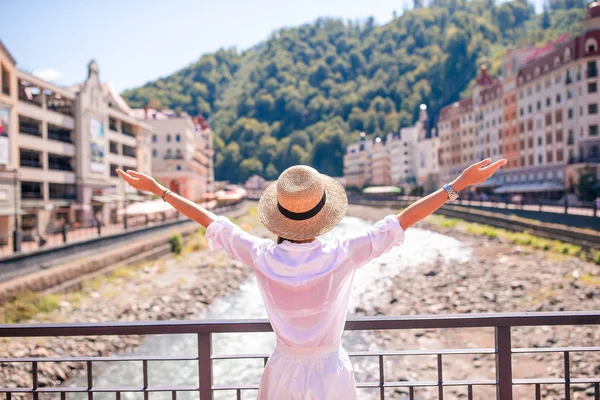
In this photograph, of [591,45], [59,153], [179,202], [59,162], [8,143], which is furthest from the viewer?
[591,45]

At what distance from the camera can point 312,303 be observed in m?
2.07

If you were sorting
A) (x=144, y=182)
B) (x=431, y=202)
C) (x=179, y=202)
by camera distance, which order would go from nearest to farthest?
(x=431, y=202)
(x=179, y=202)
(x=144, y=182)

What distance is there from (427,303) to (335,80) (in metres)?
149

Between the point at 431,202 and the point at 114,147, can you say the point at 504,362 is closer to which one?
the point at 431,202

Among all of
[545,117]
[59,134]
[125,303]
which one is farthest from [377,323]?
[545,117]

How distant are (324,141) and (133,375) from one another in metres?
121

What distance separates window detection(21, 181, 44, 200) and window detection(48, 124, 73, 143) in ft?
11.7

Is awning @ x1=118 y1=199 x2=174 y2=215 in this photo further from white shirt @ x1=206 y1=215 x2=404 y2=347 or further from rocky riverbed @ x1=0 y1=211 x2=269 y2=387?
white shirt @ x1=206 y1=215 x2=404 y2=347

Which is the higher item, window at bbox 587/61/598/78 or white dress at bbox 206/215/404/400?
window at bbox 587/61/598/78

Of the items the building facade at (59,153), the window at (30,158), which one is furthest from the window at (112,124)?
the window at (30,158)

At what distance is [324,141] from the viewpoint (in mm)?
132625

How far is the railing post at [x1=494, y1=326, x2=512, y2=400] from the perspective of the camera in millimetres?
2717

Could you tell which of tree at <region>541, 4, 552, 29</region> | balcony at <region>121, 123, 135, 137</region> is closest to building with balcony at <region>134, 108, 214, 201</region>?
balcony at <region>121, 123, 135, 137</region>

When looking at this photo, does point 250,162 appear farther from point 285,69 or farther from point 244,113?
point 285,69
